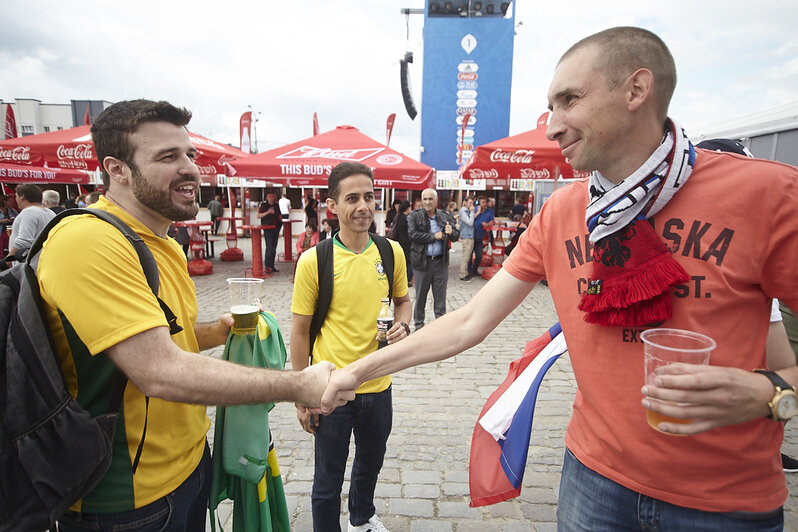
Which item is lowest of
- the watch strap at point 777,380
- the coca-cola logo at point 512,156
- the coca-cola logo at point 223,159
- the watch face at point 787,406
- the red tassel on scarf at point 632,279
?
the watch face at point 787,406

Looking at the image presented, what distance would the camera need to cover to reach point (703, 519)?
1.27 meters

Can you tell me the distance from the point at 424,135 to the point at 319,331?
25.1 metres

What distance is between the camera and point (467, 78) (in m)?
25.5

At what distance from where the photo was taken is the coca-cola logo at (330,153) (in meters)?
8.93

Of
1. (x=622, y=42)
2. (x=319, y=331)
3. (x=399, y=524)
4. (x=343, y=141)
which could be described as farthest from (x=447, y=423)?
(x=343, y=141)

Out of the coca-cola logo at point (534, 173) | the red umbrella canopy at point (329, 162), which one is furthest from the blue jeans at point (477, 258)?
the red umbrella canopy at point (329, 162)

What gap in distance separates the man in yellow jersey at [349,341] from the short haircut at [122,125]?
1024mm

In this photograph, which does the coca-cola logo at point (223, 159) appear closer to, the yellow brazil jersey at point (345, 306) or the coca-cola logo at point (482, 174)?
the coca-cola logo at point (482, 174)

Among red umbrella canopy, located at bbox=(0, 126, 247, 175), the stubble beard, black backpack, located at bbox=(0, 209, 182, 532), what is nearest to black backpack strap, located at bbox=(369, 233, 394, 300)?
the stubble beard

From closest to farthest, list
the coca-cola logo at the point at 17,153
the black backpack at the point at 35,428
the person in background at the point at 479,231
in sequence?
the black backpack at the point at 35,428 → the coca-cola logo at the point at 17,153 → the person in background at the point at 479,231

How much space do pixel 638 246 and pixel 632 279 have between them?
11 cm

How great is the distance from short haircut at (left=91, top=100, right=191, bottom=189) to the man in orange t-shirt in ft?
5.11


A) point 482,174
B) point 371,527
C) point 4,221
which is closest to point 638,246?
point 371,527

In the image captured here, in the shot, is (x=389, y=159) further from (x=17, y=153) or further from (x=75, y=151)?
(x=17, y=153)
